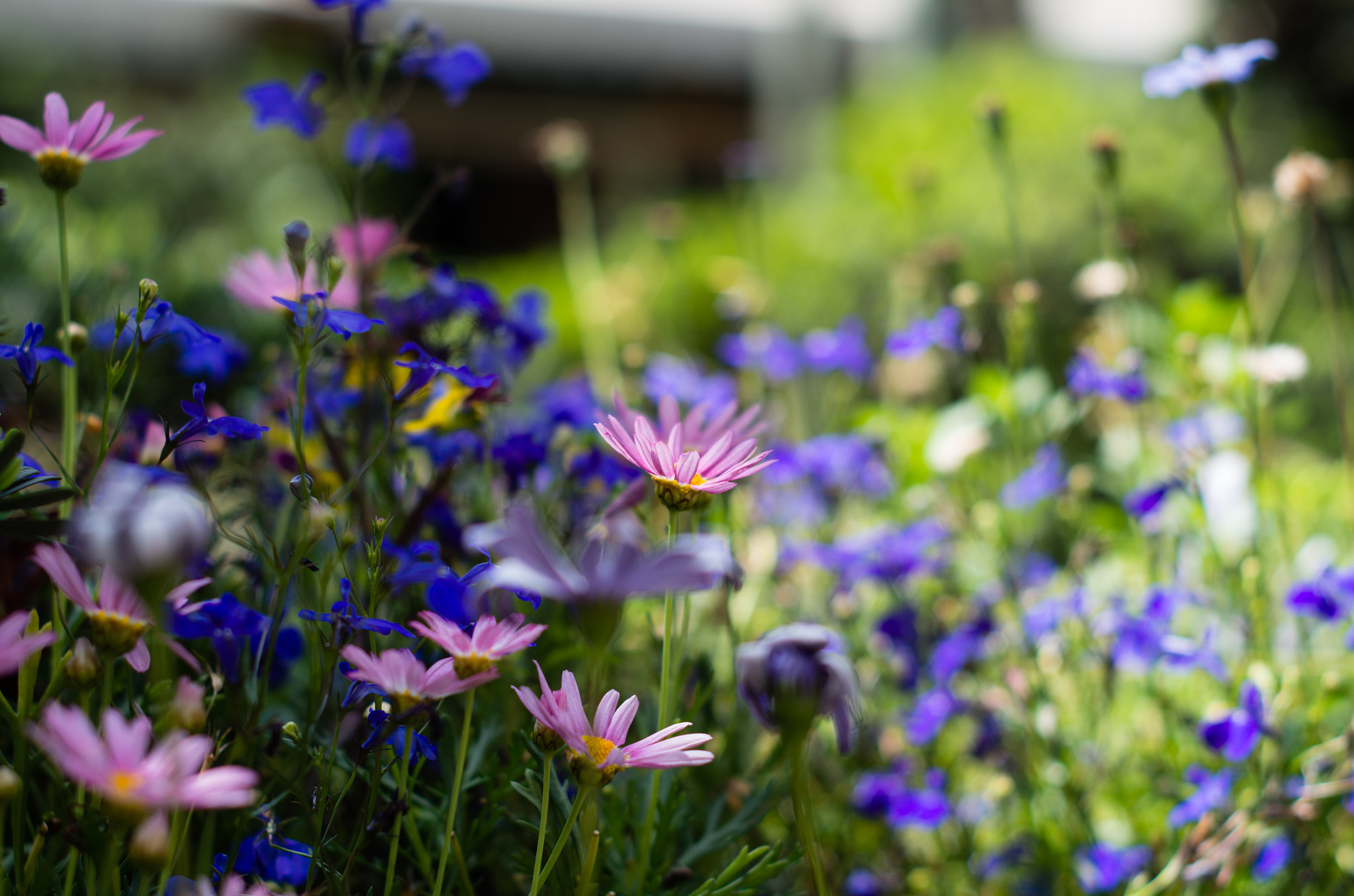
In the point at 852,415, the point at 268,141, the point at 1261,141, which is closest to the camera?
the point at 852,415

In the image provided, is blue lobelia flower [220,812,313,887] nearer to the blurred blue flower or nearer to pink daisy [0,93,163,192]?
pink daisy [0,93,163,192]

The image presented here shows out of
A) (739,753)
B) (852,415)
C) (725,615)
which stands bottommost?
(739,753)

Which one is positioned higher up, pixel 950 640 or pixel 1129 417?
pixel 1129 417

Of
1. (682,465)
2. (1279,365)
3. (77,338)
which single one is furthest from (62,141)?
(1279,365)

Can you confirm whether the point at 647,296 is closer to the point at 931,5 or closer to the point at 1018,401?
the point at 1018,401

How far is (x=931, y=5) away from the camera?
20.7 feet

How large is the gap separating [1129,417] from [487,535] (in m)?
1.71

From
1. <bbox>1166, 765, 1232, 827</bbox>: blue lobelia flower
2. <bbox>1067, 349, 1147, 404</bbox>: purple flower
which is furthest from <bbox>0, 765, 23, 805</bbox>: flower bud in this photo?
<bbox>1067, 349, 1147, 404</bbox>: purple flower

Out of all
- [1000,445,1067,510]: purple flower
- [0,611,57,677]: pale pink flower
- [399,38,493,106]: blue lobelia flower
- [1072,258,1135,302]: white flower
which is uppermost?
[399,38,493,106]: blue lobelia flower

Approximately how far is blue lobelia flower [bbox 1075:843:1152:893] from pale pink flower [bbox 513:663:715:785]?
2.25 ft

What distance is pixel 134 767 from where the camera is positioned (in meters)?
0.49

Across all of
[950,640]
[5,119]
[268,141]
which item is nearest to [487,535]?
[5,119]

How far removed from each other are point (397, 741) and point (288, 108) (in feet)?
2.31

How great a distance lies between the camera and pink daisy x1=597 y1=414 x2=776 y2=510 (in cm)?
66
